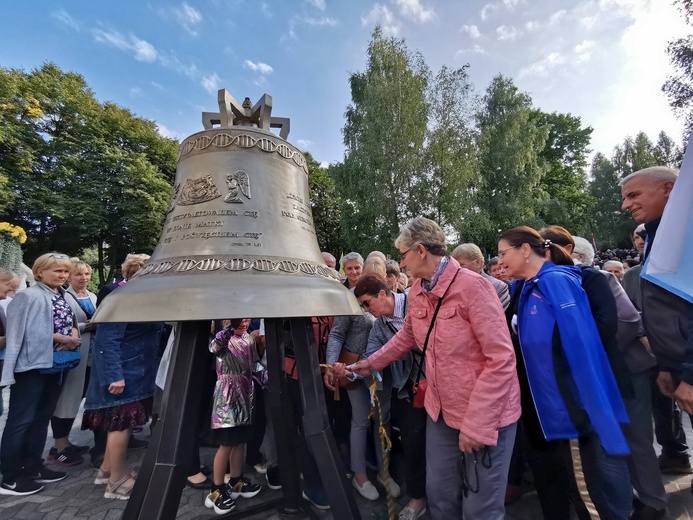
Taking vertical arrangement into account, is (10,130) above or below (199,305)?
above

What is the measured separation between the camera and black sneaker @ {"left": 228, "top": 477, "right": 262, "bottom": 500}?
2787mm

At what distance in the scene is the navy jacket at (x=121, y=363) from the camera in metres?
2.85

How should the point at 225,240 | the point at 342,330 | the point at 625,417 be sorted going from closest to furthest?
1. the point at 225,240
2. the point at 625,417
3. the point at 342,330

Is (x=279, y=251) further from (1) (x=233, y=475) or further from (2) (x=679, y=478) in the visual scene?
(2) (x=679, y=478)

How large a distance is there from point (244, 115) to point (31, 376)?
2961 millimetres

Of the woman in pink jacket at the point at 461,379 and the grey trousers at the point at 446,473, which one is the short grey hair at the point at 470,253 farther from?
the grey trousers at the point at 446,473

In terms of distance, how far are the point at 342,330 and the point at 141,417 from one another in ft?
6.35

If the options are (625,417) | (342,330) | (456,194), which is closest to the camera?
(625,417)

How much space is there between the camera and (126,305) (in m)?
1.40

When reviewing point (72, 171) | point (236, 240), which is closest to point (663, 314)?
point (236, 240)

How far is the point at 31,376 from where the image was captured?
298cm

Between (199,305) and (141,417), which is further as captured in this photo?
(141,417)

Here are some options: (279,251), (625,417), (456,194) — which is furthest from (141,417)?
(456,194)

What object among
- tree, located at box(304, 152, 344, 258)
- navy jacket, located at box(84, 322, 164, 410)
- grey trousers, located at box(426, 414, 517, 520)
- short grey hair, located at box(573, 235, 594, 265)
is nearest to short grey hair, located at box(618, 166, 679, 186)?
short grey hair, located at box(573, 235, 594, 265)
